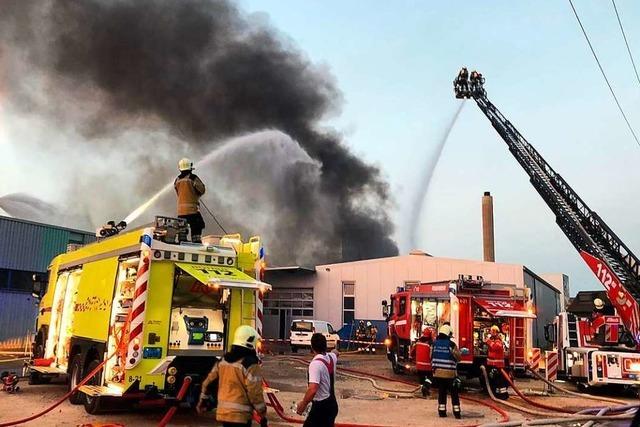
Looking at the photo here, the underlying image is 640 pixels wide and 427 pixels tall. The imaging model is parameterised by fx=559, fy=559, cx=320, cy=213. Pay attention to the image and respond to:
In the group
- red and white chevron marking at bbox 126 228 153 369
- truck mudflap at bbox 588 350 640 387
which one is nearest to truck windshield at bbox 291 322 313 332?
truck mudflap at bbox 588 350 640 387

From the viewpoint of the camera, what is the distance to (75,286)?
11.0m

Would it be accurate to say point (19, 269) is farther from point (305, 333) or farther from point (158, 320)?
point (158, 320)

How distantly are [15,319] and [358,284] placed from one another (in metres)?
16.4

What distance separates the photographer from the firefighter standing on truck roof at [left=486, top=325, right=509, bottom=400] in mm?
12086

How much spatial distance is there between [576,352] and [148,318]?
10883 mm

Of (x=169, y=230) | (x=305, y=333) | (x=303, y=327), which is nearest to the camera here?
(x=169, y=230)

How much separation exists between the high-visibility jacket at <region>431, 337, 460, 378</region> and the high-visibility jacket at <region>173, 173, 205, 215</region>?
4.83 metres

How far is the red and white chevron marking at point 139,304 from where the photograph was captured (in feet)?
25.3

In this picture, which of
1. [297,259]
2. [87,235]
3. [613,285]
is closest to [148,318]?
[613,285]

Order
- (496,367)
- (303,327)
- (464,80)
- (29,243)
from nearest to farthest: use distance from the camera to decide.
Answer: (496,367) < (29,243) < (303,327) < (464,80)

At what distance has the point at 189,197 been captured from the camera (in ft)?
31.5

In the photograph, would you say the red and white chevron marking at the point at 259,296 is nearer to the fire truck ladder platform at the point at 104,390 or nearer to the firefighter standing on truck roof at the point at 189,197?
the firefighter standing on truck roof at the point at 189,197

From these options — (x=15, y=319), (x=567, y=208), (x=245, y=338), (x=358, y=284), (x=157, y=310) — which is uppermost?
(x=567, y=208)

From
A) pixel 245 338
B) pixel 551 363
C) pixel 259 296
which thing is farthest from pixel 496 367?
pixel 245 338
